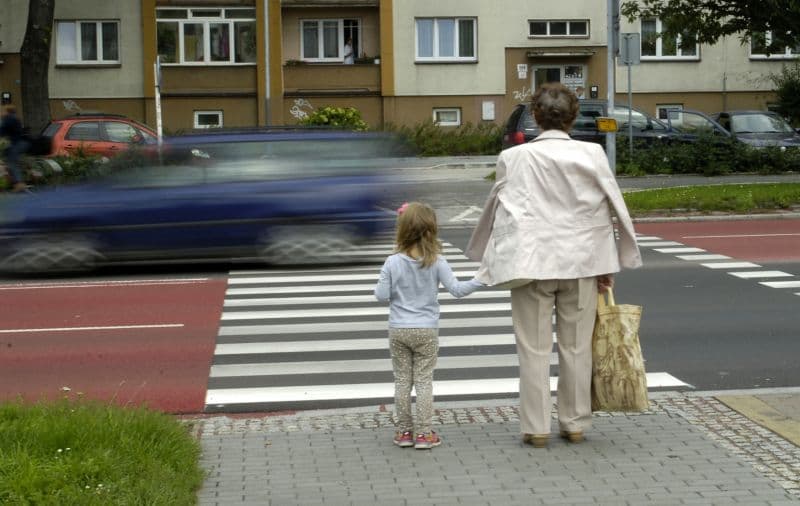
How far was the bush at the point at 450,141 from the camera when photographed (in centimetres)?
3978

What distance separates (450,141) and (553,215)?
33.8m

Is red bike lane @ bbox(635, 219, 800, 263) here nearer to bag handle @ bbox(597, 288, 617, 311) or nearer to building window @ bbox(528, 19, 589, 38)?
bag handle @ bbox(597, 288, 617, 311)

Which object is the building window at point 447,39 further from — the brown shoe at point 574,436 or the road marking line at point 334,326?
the brown shoe at point 574,436

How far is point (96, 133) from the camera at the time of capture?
97.3 feet

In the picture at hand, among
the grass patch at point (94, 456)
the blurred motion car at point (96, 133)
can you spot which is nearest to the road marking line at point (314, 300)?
the grass patch at point (94, 456)

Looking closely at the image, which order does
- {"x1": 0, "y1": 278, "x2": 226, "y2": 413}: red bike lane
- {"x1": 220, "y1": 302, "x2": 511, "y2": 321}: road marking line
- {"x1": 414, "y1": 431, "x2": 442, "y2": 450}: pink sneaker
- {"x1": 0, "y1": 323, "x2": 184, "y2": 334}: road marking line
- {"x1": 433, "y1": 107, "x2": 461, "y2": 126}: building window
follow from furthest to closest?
{"x1": 433, "y1": 107, "x2": 461, "y2": 126}: building window
{"x1": 220, "y1": 302, "x2": 511, "y2": 321}: road marking line
{"x1": 0, "y1": 323, "x2": 184, "y2": 334}: road marking line
{"x1": 0, "y1": 278, "x2": 226, "y2": 413}: red bike lane
{"x1": 414, "y1": 431, "x2": 442, "y2": 450}: pink sneaker

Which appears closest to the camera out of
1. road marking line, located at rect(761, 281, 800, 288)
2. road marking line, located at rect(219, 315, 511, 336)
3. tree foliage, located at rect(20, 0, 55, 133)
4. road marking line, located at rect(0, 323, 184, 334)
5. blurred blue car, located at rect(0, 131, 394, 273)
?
road marking line, located at rect(219, 315, 511, 336)

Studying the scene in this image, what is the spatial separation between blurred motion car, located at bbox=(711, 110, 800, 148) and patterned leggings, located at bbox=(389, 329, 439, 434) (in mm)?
26069

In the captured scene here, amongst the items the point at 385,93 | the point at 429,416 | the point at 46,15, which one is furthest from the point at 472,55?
the point at 429,416

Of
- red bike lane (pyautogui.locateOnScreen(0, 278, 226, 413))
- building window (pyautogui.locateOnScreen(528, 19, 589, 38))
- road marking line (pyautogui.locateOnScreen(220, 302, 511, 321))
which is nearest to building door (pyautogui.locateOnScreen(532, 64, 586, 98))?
building window (pyautogui.locateOnScreen(528, 19, 589, 38))

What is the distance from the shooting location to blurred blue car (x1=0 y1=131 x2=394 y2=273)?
15.0m

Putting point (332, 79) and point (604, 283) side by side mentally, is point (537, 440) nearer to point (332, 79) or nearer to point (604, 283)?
point (604, 283)

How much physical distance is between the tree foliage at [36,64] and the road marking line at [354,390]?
27.3 m

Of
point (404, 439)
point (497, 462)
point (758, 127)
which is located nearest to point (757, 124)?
point (758, 127)
